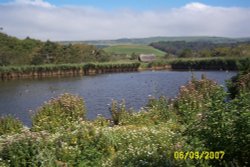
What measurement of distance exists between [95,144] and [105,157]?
45 cm

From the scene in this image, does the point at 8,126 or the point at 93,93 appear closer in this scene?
the point at 8,126

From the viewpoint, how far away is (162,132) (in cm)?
988

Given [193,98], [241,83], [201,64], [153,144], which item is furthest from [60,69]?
[153,144]

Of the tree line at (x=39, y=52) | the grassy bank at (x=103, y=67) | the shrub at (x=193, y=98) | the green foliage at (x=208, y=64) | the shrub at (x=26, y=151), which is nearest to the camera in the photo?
the shrub at (x=26, y=151)

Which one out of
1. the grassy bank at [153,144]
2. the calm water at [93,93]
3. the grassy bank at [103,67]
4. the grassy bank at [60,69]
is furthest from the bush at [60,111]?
the grassy bank at [60,69]

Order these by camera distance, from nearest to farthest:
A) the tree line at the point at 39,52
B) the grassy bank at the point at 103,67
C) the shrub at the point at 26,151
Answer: the shrub at the point at 26,151 → the grassy bank at the point at 103,67 → the tree line at the point at 39,52

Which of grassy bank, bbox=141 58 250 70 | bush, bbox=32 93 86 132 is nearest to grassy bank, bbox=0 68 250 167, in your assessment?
bush, bbox=32 93 86 132

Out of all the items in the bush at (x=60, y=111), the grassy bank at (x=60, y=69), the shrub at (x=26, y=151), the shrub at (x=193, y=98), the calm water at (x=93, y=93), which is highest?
the shrub at (x=193, y=98)

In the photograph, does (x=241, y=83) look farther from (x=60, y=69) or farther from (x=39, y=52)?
(x=39, y=52)

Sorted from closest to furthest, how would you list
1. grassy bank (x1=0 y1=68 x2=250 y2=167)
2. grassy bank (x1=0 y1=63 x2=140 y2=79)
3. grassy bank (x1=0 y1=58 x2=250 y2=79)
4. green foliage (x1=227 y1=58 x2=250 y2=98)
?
grassy bank (x1=0 y1=68 x2=250 y2=167), green foliage (x1=227 y1=58 x2=250 y2=98), grassy bank (x1=0 y1=63 x2=140 y2=79), grassy bank (x1=0 y1=58 x2=250 y2=79)

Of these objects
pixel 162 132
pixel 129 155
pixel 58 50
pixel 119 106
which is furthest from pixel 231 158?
pixel 58 50

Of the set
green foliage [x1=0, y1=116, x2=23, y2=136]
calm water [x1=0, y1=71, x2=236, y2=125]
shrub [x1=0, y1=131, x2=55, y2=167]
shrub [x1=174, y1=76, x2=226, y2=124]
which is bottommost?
calm water [x1=0, y1=71, x2=236, y2=125]

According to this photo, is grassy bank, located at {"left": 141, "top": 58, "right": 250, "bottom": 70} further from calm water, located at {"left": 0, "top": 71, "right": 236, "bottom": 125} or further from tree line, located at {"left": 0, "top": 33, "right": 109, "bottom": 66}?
calm water, located at {"left": 0, "top": 71, "right": 236, "bottom": 125}

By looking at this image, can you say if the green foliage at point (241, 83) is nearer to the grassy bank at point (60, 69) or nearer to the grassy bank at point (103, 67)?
the grassy bank at point (103, 67)
